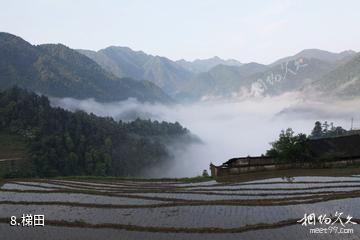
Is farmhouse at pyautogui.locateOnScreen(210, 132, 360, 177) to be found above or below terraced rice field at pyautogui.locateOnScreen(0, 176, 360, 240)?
above

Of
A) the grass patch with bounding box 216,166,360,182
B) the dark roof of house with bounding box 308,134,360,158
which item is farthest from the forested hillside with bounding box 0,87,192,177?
the dark roof of house with bounding box 308,134,360,158

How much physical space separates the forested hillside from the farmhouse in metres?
78.3

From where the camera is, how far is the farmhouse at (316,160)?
48.4m

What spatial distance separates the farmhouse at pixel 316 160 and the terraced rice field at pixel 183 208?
8248mm

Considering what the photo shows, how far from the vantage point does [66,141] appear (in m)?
136

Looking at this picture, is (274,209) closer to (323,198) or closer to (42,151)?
(323,198)

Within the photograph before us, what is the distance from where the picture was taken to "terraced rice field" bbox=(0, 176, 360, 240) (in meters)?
21.7

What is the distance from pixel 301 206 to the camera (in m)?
27.4

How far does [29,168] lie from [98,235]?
9997cm

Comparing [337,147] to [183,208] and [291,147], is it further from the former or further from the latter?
[183,208]

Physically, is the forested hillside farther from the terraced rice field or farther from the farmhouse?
the terraced rice field

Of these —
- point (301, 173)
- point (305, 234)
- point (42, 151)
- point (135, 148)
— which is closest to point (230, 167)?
point (301, 173)

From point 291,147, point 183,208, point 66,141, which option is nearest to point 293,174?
point 291,147

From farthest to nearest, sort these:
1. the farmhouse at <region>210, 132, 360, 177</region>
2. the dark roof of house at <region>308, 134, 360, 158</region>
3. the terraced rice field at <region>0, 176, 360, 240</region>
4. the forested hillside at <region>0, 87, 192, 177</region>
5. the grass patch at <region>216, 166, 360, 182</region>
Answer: the forested hillside at <region>0, 87, 192, 177</region>, the dark roof of house at <region>308, 134, 360, 158</region>, the farmhouse at <region>210, 132, 360, 177</region>, the grass patch at <region>216, 166, 360, 182</region>, the terraced rice field at <region>0, 176, 360, 240</region>
